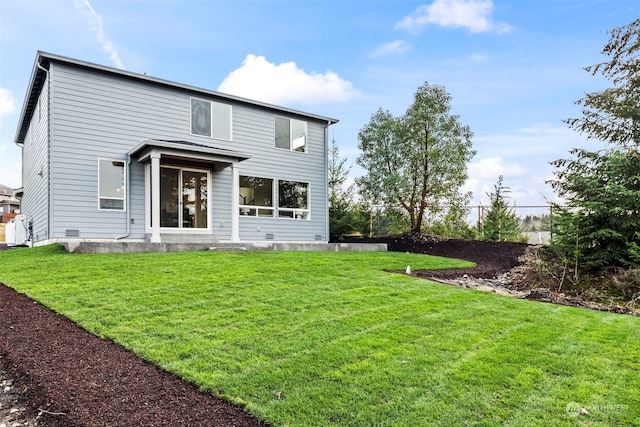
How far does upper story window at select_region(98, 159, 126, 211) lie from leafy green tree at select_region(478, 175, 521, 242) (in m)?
12.3

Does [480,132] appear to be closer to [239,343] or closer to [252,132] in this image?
[252,132]

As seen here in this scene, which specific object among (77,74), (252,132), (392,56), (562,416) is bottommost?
(562,416)

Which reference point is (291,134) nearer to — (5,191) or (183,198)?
(183,198)

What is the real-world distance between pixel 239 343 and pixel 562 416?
7.80 ft

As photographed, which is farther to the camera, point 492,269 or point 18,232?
point 18,232

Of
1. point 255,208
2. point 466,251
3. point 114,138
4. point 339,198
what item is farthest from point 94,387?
point 339,198

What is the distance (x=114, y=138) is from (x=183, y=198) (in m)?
2.33

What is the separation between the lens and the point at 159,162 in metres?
10.4

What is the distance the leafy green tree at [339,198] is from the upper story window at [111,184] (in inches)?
321

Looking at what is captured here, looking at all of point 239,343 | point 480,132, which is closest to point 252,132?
point 480,132

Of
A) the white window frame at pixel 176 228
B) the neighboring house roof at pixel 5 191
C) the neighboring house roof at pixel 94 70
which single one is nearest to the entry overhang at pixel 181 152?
the white window frame at pixel 176 228

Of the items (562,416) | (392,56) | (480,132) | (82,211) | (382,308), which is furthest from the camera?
(480,132)

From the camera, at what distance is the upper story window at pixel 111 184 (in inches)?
408

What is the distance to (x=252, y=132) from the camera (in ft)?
43.2
